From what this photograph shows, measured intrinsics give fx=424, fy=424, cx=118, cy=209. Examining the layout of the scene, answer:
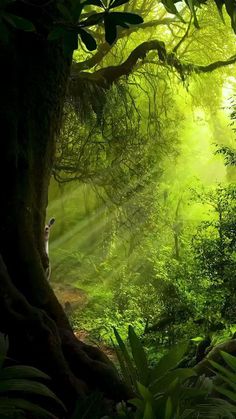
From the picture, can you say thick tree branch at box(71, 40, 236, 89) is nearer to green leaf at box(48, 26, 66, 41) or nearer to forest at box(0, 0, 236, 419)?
forest at box(0, 0, 236, 419)

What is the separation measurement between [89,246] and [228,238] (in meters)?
14.4

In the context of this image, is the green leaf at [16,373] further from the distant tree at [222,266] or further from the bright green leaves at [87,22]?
the distant tree at [222,266]

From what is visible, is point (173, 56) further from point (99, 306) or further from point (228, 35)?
point (99, 306)

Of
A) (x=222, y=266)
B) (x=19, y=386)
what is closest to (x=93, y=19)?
(x=19, y=386)

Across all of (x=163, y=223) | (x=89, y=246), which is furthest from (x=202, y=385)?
(x=89, y=246)

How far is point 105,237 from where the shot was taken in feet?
47.7

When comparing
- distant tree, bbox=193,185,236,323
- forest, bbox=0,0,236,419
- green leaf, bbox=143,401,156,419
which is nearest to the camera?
green leaf, bbox=143,401,156,419

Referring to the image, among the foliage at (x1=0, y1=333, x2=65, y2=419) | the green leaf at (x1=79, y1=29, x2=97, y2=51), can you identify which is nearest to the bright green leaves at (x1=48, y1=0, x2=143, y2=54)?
the green leaf at (x1=79, y1=29, x2=97, y2=51)

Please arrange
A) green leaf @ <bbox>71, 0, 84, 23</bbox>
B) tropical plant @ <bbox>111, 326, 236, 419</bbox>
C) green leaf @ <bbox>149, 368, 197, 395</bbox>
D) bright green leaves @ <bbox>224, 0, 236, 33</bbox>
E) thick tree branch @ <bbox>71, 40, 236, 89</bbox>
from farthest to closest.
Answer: thick tree branch @ <bbox>71, 40, 236, 89</bbox> < bright green leaves @ <bbox>224, 0, 236, 33</bbox> < green leaf @ <bbox>149, 368, 197, 395</bbox> < tropical plant @ <bbox>111, 326, 236, 419</bbox> < green leaf @ <bbox>71, 0, 84, 23</bbox>

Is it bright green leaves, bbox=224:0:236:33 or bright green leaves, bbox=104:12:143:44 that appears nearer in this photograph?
bright green leaves, bbox=104:12:143:44

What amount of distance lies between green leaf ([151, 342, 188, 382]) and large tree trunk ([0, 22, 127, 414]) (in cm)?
60

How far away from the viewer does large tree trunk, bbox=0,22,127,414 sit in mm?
2666

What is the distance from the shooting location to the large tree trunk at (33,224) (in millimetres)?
2666

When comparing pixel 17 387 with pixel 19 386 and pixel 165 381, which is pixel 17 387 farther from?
pixel 165 381
